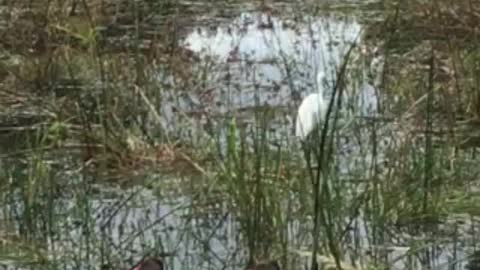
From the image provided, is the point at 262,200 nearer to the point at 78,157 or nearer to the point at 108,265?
the point at 108,265

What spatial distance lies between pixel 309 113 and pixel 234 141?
1.10m

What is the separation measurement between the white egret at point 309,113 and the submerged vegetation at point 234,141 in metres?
0.06

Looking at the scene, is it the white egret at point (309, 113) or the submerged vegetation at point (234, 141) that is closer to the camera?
the submerged vegetation at point (234, 141)

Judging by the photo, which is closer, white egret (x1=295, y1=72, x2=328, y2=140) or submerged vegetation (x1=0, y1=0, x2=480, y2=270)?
submerged vegetation (x1=0, y1=0, x2=480, y2=270)

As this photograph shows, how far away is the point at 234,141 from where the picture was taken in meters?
3.87

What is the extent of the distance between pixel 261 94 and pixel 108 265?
2.08 metres

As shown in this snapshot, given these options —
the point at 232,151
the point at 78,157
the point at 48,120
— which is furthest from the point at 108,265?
the point at 48,120

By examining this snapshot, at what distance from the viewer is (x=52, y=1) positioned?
282 inches

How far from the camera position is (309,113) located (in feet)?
16.2

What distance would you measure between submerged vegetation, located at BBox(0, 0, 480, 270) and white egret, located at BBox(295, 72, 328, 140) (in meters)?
0.06

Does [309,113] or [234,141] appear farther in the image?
[309,113]

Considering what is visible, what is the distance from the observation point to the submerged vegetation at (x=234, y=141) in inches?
148

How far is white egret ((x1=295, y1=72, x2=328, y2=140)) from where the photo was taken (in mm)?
4636

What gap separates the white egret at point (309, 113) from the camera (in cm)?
464
